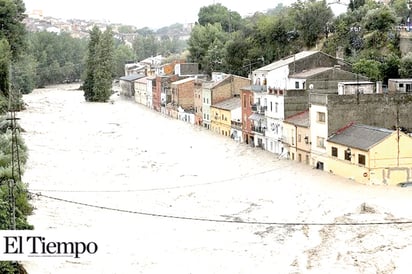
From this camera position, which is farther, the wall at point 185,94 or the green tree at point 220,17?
the green tree at point 220,17

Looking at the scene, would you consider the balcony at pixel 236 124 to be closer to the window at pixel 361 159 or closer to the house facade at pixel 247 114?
the house facade at pixel 247 114

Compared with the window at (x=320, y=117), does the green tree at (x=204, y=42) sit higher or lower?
higher

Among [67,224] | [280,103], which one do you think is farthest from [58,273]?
[280,103]

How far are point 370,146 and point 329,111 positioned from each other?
4858mm

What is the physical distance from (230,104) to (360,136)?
23.4 meters

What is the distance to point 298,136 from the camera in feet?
138

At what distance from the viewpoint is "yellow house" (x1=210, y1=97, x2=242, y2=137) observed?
181 feet

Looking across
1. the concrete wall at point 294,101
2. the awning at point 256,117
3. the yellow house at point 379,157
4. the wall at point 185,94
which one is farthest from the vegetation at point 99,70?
the yellow house at point 379,157

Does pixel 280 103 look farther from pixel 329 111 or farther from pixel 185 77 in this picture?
pixel 185 77

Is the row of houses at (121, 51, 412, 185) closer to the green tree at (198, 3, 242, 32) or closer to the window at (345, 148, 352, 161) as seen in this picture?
the window at (345, 148, 352, 161)

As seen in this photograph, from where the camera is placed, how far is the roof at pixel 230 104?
56.3m

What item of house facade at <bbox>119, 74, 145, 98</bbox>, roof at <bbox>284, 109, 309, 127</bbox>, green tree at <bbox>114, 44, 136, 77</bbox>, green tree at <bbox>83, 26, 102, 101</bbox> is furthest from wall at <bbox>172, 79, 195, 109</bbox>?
green tree at <bbox>114, 44, 136, 77</bbox>

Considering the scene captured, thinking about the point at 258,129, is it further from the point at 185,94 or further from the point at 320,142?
the point at 185,94

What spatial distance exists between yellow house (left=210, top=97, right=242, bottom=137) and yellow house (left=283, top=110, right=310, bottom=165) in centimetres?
1027
